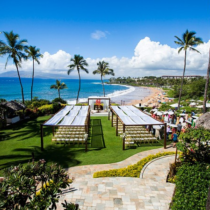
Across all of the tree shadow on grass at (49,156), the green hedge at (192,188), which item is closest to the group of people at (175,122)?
the tree shadow on grass at (49,156)

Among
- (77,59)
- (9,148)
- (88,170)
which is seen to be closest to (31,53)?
(77,59)

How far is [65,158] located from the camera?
10758 mm

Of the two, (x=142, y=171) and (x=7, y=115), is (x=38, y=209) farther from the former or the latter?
(x=7, y=115)

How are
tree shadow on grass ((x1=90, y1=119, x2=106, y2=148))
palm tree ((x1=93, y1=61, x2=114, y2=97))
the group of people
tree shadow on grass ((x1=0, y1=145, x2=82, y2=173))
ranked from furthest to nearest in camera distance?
1. palm tree ((x1=93, y1=61, x2=114, y2=97))
2. the group of people
3. tree shadow on grass ((x1=90, y1=119, x2=106, y2=148))
4. tree shadow on grass ((x1=0, y1=145, x2=82, y2=173))

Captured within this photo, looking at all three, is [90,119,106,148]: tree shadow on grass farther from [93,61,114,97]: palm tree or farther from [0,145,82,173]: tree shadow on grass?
[93,61,114,97]: palm tree

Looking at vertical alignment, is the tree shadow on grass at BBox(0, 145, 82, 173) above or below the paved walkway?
below

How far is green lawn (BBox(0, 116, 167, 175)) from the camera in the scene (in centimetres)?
1046

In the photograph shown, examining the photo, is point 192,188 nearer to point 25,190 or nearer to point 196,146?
point 196,146

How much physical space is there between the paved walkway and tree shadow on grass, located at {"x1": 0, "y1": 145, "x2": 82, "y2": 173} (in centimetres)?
134

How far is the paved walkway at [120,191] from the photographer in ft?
20.3

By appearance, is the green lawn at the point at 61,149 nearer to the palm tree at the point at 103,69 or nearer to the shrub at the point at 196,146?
A: the shrub at the point at 196,146

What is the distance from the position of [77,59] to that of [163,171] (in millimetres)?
29485

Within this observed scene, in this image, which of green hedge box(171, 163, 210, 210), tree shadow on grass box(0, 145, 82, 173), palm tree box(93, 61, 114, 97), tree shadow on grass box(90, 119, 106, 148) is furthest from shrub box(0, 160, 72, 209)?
palm tree box(93, 61, 114, 97)

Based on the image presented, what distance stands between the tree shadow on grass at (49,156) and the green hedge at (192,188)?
6.31m
